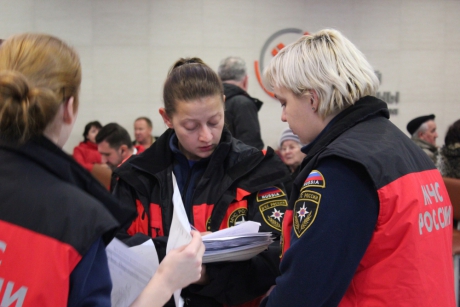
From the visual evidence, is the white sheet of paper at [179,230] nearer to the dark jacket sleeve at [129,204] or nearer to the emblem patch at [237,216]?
the dark jacket sleeve at [129,204]

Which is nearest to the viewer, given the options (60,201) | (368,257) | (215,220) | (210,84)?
(60,201)

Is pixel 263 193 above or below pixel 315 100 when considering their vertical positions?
below

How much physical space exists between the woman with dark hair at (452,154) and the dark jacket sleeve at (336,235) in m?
2.98

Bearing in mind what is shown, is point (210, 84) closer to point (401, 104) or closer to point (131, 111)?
point (131, 111)

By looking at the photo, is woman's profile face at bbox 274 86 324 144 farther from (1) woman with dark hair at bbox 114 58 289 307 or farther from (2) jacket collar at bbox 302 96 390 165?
(1) woman with dark hair at bbox 114 58 289 307

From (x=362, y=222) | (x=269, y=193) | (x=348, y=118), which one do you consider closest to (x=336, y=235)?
(x=362, y=222)

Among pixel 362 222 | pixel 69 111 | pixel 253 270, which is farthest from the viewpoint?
pixel 253 270

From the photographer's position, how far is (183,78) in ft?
5.89

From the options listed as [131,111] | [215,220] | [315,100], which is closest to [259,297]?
[215,220]

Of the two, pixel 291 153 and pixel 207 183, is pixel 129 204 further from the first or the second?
pixel 291 153

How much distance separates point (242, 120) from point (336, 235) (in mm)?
2678

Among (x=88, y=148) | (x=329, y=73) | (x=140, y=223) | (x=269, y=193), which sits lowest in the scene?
(x=88, y=148)

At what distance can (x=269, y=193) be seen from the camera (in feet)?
5.56

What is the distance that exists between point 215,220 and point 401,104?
18.9 ft
